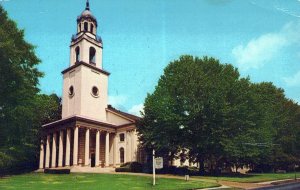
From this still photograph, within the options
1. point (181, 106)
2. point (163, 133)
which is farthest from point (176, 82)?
point (163, 133)

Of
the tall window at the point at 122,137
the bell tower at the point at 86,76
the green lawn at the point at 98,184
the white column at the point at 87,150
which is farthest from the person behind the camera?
the tall window at the point at 122,137

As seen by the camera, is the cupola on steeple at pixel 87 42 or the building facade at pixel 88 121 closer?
the building facade at pixel 88 121

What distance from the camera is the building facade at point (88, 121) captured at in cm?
4797

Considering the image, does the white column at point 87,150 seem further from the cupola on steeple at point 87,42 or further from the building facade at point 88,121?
the cupola on steeple at point 87,42

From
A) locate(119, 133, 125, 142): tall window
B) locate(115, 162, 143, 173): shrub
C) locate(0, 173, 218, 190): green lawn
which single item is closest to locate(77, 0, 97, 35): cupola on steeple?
locate(119, 133, 125, 142): tall window

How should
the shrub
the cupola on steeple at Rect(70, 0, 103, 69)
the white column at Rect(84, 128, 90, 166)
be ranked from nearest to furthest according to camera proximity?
1. the white column at Rect(84, 128, 90, 166)
2. the shrub
3. the cupola on steeple at Rect(70, 0, 103, 69)

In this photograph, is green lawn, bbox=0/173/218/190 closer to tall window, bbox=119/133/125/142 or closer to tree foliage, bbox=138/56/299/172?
tree foliage, bbox=138/56/299/172

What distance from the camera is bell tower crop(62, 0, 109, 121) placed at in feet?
164

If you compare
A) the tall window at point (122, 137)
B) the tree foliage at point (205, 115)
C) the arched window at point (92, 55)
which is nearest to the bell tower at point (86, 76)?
the arched window at point (92, 55)

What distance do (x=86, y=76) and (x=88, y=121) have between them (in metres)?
7.21

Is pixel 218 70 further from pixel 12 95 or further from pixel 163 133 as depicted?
pixel 12 95

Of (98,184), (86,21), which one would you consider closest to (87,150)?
(86,21)

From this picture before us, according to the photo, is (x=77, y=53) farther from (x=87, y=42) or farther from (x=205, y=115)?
(x=205, y=115)

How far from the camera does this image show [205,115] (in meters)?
39.2
